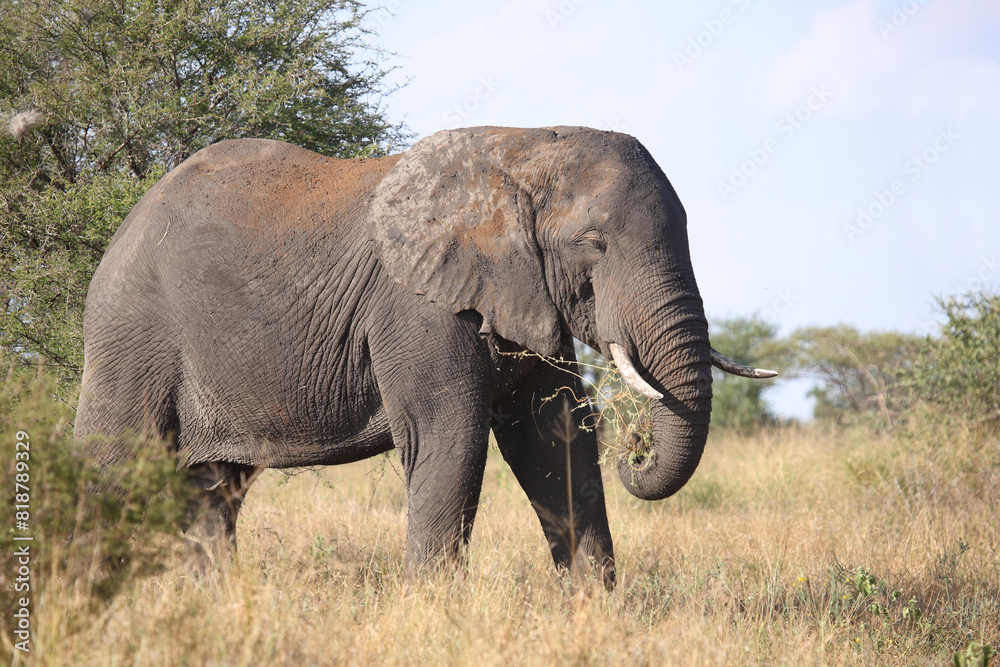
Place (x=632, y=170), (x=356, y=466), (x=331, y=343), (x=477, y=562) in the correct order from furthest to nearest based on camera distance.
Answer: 1. (x=356, y=466)
2. (x=477, y=562)
3. (x=331, y=343)
4. (x=632, y=170)

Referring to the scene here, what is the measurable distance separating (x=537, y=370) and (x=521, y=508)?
3675 millimetres

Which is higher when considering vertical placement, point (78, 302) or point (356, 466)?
point (78, 302)

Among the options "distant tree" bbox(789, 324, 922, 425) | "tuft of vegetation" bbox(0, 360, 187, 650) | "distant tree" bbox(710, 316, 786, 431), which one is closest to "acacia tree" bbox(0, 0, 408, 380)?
"tuft of vegetation" bbox(0, 360, 187, 650)

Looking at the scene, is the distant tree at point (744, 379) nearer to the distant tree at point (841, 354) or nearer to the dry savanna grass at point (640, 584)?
the distant tree at point (841, 354)

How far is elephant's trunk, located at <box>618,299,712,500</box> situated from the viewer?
465 centimetres

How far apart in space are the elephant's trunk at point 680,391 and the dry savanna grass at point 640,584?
0.75 meters

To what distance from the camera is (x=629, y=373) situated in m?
4.59

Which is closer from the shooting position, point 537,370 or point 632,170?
point 632,170

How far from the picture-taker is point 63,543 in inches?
141

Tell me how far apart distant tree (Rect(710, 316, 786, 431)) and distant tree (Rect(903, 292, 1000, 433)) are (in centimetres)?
546

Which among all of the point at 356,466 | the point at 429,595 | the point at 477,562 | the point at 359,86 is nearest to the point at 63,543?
the point at 429,595

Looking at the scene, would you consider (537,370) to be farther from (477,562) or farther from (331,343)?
(477,562)

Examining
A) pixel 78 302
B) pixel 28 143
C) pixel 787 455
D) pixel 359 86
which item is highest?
pixel 359 86

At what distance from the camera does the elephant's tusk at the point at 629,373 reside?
4523mm
